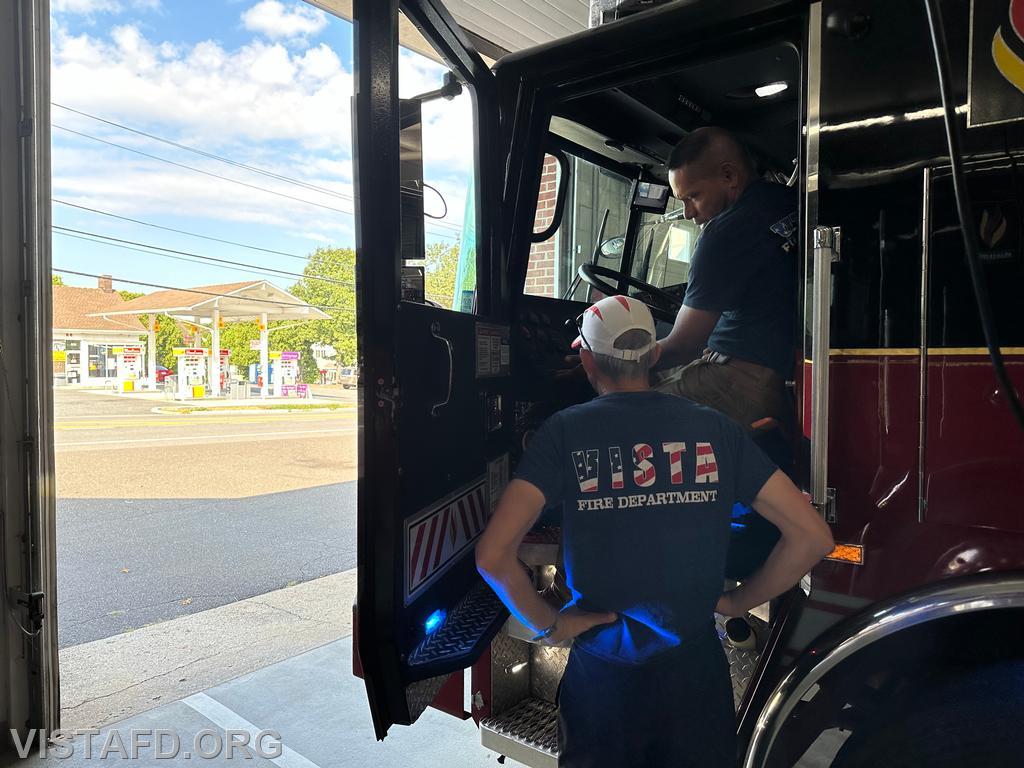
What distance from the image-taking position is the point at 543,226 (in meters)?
2.42

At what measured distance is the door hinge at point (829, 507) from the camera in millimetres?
1494

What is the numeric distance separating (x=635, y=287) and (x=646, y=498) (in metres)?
1.30

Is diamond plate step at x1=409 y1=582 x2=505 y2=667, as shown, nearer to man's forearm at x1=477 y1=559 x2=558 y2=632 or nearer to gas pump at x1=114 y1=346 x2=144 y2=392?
man's forearm at x1=477 y1=559 x2=558 y2=632

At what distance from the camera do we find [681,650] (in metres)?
1.51

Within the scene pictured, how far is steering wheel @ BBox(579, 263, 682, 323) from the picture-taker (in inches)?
100

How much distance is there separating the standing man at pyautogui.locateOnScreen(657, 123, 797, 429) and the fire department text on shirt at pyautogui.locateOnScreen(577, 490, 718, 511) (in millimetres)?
594

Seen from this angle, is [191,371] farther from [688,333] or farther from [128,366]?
[688,333]

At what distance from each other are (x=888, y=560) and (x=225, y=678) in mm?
3408

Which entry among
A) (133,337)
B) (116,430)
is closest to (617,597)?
(116,430)

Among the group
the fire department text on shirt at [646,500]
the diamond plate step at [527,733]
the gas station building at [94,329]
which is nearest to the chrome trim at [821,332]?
the fire department text on shirt at [646,500]

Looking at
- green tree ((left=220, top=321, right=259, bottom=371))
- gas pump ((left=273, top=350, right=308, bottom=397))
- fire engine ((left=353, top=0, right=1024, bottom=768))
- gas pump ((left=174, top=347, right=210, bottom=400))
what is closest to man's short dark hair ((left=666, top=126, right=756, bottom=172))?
fire engine ((left=353, top=0, right=1024, bottom=768))

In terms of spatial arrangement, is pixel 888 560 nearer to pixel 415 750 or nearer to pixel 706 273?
pixel 706 273

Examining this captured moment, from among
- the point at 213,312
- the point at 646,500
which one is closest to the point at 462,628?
the point at 646,500

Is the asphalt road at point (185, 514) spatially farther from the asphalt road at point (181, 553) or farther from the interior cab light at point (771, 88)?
the interior cab light at point (771, 88)
